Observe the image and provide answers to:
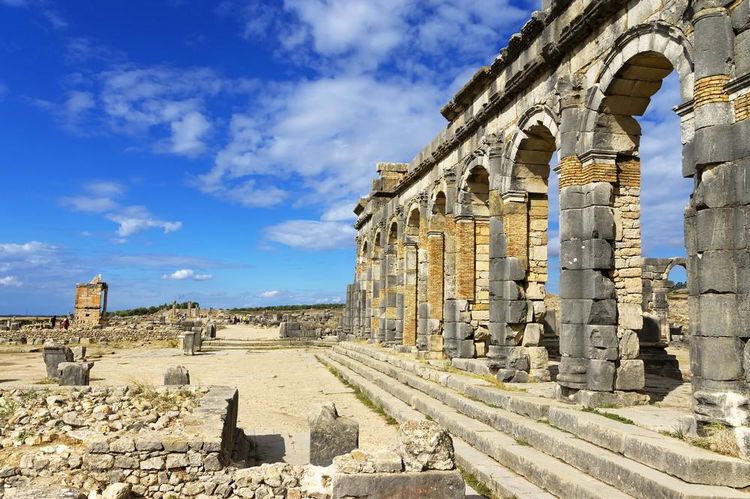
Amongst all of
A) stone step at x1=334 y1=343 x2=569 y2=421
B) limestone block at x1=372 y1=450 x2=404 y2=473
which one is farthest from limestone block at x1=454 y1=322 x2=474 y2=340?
limestone block at x1=372 y1=450 x2=404 y2=473

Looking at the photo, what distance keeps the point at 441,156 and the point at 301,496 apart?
1371 cm

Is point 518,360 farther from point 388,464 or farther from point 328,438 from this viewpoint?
point 388,464

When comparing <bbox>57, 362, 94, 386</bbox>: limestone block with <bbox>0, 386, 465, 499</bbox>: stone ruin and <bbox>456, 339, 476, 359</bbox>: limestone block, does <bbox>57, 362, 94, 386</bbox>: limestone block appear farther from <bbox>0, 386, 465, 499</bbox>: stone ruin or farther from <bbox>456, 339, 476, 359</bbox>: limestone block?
<bbox>456, 339, 476, 359</bbox>: limestone block

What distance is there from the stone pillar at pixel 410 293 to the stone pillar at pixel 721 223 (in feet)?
47.6

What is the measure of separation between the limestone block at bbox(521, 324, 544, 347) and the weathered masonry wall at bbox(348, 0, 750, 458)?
0.07 feet

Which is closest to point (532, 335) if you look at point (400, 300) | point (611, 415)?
point (611, 415)

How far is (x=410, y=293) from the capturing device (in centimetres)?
2131

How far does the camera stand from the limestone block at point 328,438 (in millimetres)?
7484

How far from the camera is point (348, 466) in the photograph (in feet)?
16.5

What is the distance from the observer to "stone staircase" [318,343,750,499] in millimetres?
5332

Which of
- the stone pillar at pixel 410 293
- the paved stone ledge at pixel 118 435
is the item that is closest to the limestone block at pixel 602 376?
the paved stone ledge at pixel 118 435

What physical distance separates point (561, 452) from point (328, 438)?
2776 millimetres

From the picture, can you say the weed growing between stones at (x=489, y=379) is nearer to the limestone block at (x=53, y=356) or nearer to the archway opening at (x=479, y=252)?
the archway opening at (x=479, y=252)

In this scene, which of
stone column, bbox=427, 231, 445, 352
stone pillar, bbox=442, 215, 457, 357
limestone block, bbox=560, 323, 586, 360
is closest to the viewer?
limestone block, bbox=560, 323, 586, 360
